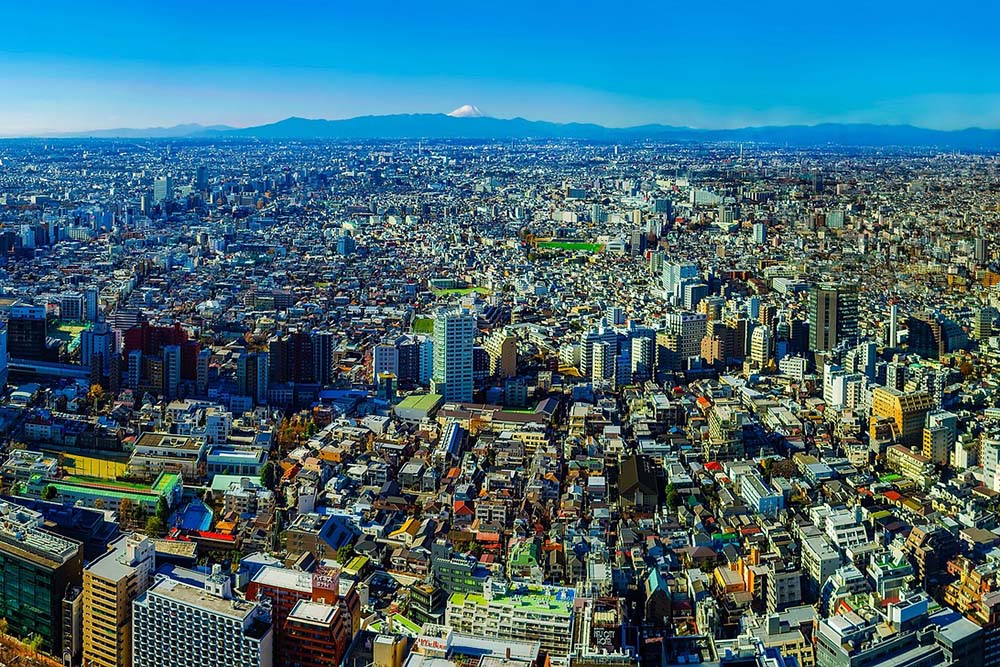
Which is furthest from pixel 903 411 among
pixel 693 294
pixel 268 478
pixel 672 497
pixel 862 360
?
pixel 693 294

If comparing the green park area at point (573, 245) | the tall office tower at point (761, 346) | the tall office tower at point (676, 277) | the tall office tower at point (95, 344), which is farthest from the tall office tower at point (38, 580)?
the green park area at point (573, 245)

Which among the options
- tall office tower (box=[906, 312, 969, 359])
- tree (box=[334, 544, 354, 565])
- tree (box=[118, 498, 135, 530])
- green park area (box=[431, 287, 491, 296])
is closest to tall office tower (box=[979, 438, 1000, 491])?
tall office tower (box=[906, 312, 969, 359])

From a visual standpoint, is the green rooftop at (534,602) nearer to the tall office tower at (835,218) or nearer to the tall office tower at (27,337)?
the tall office tower at (27,337)

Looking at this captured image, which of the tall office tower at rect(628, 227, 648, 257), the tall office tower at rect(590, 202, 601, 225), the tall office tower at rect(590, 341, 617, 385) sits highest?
the tall office tower at rect(590, 202, 601, 225)

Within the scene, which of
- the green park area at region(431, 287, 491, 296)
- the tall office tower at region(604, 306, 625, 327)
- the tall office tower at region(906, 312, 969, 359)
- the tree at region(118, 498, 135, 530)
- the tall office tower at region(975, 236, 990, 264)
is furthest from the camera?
the green park area at region(431, 287, 491, 296)

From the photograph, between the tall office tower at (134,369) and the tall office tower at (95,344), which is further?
the tall office tower at (95,344)

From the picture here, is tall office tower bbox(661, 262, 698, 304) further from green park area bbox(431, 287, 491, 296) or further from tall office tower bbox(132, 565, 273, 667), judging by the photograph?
tall office tower bbox(132, 565, 273, 667)

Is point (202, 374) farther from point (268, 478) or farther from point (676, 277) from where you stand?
point (676, 277)
